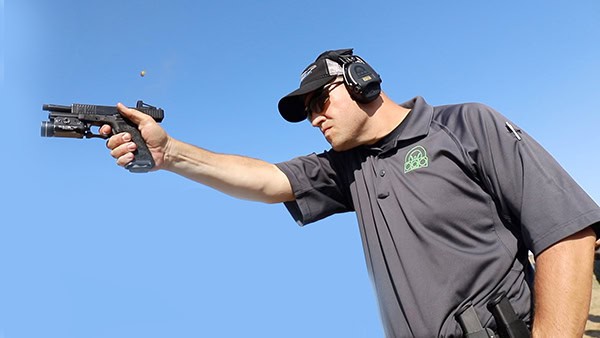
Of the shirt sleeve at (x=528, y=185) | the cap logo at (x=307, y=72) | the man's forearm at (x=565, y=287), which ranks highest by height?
the cap logo at (x=307, y=72)

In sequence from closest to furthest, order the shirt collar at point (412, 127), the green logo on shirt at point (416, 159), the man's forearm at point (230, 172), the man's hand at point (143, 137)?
the green logo on shirt at point (416, 159) → the shirt collar at point (412, 127) → the man's hand at point (143, 137) → the man's forearm at point (230, 172)

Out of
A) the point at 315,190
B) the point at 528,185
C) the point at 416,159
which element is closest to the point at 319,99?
the point at 315,190

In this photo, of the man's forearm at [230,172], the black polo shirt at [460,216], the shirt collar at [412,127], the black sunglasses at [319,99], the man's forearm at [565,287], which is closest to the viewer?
the man's forearm at [565,287]

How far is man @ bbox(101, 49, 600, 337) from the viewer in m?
2.42

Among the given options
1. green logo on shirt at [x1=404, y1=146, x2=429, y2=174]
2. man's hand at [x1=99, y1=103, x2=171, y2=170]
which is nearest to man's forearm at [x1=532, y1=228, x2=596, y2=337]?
green logo on shirt at [x1=404, y1=146, x2=429, y2=174]

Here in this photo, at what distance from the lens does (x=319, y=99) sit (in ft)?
11.0

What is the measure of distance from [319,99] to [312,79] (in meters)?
0.15

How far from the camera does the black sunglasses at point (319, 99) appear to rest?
3285mm

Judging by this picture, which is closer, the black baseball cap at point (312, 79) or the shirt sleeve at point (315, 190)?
the black baseball cap at point (312, 79)

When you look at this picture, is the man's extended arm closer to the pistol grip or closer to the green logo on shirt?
the pistol grip

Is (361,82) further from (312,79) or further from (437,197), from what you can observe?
(437,197)

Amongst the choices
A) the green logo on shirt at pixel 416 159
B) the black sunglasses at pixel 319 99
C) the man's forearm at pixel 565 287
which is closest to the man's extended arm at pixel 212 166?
the black sunglasses at pixel 319 99

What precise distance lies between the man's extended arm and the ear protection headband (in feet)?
2.87

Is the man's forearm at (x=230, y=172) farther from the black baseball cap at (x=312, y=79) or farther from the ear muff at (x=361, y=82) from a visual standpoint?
the ear muff at (x=361, y=82)
